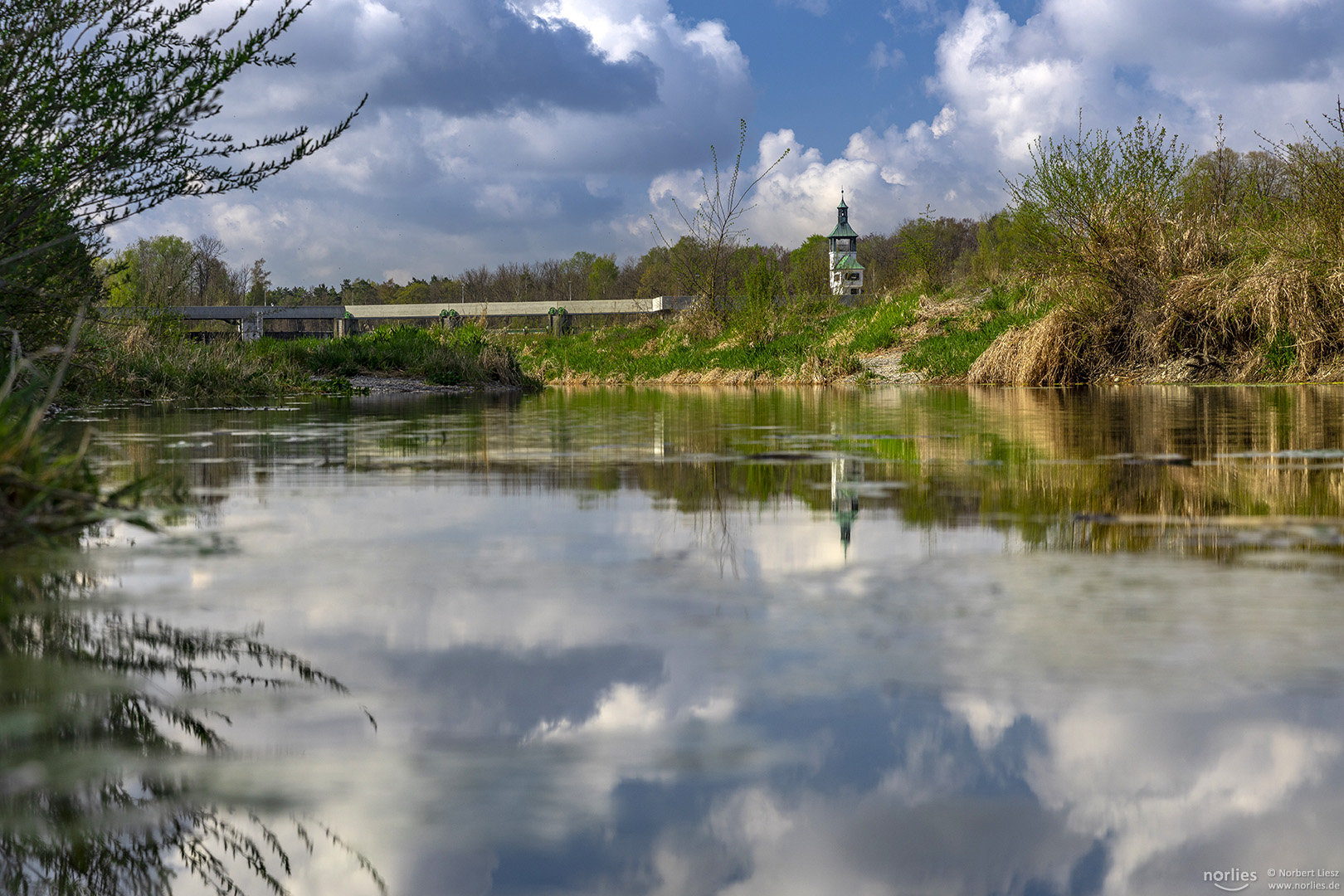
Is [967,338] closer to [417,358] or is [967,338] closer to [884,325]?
[884,325]

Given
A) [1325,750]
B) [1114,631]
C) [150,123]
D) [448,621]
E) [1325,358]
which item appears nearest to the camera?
[1325,750]

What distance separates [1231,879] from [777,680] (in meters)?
0.90

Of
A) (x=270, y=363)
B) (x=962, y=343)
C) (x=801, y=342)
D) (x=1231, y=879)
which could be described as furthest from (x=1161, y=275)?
(x=1231, y=879)

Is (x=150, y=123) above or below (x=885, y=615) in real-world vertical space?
above

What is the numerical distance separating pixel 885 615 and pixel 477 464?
4.23m

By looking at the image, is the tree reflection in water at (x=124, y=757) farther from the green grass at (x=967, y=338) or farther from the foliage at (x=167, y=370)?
the green grass at (x=967, y=338)

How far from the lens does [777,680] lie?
221 cm

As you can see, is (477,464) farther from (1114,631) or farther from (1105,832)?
(1105,832)

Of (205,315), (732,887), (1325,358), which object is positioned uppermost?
(205,315)

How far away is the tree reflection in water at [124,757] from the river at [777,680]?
29mm

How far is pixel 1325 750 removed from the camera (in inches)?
71.2

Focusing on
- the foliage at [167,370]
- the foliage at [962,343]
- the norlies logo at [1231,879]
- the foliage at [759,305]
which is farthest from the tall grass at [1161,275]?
the norlies logo at [1231,879]

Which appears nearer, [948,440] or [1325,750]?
[1325,750]

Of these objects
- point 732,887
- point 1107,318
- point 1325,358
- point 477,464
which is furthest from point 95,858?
point 1107,318
